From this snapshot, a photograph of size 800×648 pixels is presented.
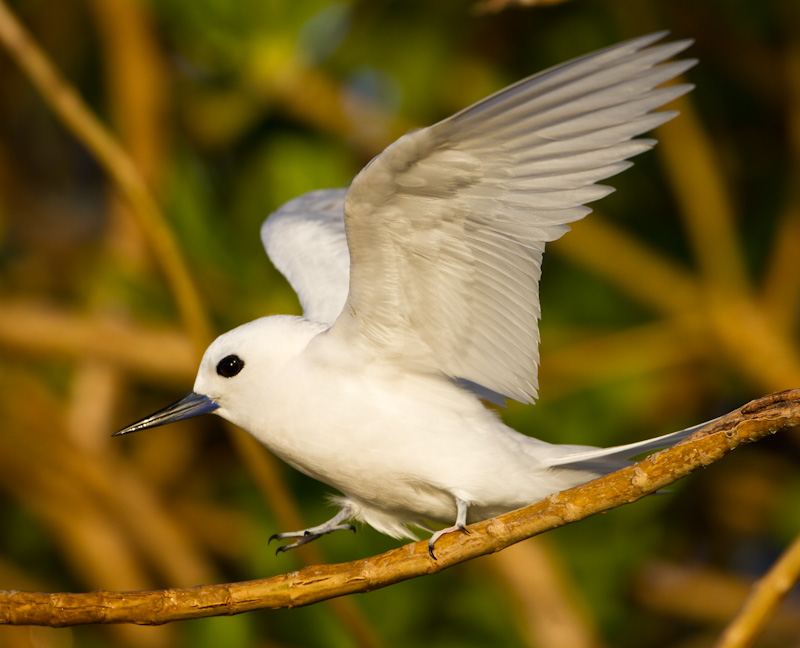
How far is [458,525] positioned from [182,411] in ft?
0.79

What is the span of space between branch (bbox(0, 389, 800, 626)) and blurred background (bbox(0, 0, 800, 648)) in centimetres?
84

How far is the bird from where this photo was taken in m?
0.58

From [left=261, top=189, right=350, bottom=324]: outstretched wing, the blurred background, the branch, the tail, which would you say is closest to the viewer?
the branch

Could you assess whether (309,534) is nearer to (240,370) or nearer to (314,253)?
(240,370)

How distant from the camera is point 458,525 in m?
0.64

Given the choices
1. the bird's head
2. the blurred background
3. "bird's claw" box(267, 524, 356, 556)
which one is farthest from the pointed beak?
the blurred background

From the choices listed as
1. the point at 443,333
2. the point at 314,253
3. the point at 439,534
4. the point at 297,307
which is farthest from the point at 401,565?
the point at 297,307

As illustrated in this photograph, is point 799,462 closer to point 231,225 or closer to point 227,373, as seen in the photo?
point 231,225

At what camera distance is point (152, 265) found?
1627 mm

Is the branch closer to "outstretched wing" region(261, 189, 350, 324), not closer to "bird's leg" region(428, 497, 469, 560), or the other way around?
→ "bird's leg" region(428, 497, 469, 560)

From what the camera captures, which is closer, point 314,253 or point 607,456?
point 607,456

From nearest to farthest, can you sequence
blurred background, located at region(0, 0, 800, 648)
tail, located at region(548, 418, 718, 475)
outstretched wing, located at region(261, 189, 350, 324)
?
tail, located at region(548, 418, 718, 475)
outstretched wing, located at region(261, 189, 350, 324)
blurred background, located at region(0, 0, 800, 648)

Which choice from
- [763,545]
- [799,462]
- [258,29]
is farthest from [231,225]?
[763,545]

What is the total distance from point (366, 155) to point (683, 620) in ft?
3.50
